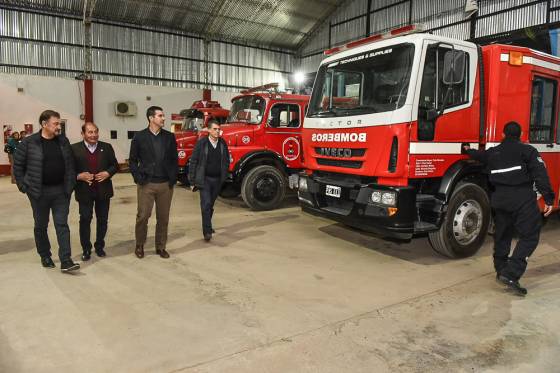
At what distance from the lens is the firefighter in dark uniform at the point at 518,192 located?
12.7ft

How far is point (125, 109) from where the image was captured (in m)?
16.2

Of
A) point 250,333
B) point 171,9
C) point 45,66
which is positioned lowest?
point 250,333

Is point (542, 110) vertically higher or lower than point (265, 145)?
higher

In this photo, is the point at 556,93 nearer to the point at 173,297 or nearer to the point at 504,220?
the point at 504,220

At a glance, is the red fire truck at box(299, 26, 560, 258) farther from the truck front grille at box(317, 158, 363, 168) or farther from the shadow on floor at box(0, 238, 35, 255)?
the shadow on floor at box(0, 238, 35, 255)

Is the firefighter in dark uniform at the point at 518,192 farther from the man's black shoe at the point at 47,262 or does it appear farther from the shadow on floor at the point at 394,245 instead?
the man's black shoe at the point at 47,262

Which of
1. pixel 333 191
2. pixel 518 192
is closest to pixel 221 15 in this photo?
pixel 333 191

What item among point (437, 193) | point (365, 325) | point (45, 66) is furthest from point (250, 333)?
point (45, 66)

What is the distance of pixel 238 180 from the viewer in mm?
7906

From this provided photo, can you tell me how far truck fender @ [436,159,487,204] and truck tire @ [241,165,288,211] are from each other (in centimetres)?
395

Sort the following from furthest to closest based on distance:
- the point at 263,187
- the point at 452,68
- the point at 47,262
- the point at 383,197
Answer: the point at 263,187
the point at 47,262
the point at 383,197
the point at 452,68

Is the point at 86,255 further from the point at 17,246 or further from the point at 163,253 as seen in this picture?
the point at 17,246

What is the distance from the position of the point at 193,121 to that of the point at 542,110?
8.17 metres

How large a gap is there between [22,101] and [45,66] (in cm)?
202
